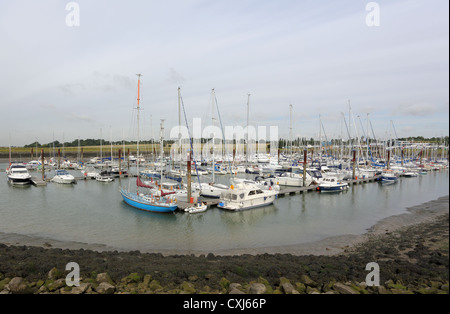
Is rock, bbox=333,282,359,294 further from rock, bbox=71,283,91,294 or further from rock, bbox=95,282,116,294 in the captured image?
rock, bbox=71,283,91,294

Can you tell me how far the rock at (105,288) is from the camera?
9.23 metres

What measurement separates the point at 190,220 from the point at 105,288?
1632cm

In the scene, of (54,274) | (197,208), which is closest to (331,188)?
(197,208)

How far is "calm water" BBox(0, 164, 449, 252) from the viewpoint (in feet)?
68.3

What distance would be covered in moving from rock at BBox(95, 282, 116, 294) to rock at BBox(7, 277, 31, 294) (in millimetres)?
2383

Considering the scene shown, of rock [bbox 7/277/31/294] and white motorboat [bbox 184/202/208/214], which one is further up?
rock [bbox 7/277/31/294]

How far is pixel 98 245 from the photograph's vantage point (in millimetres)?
19422

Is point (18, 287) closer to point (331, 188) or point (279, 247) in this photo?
point (279, 247)

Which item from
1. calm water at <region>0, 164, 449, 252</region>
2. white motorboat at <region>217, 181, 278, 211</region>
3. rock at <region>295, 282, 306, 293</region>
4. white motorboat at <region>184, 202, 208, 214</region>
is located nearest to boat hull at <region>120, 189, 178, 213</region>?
calm water at <region>0, 164, 449, 252</region>

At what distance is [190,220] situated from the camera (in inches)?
1007

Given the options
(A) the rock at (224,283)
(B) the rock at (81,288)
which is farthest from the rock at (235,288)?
(B) the rock at (81,288)

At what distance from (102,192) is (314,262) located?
36002 mm
